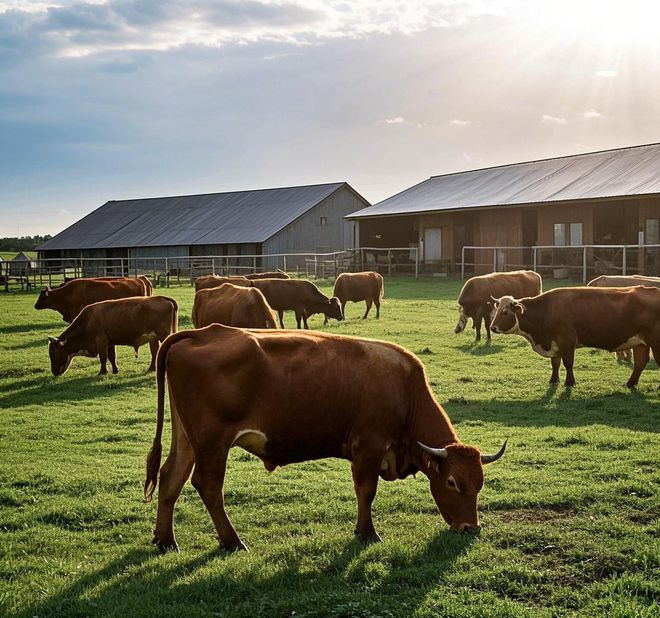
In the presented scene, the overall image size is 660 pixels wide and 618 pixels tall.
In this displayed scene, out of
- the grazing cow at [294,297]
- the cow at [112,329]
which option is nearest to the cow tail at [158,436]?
the cow at [112,329]

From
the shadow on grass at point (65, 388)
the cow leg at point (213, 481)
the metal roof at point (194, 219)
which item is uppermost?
the metal roof at point (194, 219)

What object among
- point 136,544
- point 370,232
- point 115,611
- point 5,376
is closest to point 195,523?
point 136,544

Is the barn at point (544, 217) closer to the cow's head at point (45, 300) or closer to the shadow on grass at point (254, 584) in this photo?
the cow's head at point (45, 300)

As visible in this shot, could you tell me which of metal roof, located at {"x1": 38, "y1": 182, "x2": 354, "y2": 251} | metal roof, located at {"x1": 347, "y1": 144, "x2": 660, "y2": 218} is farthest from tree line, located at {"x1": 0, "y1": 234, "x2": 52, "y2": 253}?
metal roof, located at {"x1": 347, "y1": 144, "x2": 660, "y2": 218}

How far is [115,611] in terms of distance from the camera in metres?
4.77

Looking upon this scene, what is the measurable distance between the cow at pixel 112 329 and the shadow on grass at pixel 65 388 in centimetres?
46

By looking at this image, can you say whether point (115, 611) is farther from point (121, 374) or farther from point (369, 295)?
point (369, 295)

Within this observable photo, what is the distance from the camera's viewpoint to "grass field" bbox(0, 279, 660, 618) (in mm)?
4953

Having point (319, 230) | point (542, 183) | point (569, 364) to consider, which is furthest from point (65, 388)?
point (319, 230)

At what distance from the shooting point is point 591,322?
508 inches

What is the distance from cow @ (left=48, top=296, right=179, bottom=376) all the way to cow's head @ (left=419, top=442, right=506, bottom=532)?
31.3 feet

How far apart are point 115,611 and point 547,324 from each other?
32.5 feet

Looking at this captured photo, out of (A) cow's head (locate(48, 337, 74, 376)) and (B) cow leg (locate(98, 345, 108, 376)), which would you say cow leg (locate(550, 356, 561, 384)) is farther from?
(A) cow's head (locate(48, 337, 74, 376))

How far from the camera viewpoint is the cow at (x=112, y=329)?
48.7ft
